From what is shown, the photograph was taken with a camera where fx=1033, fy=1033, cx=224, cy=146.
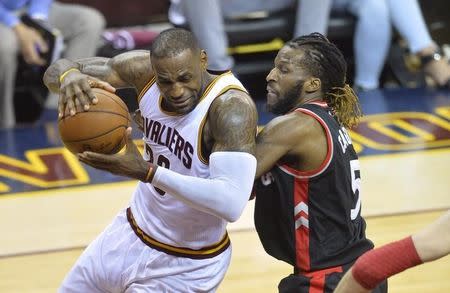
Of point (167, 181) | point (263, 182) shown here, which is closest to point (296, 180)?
point (263, 182)

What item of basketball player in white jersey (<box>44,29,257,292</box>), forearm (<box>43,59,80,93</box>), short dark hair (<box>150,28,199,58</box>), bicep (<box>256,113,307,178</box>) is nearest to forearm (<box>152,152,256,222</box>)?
basketball player in white jersey (<box>44,29,257,292</box>)

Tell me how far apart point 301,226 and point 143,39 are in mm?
5160

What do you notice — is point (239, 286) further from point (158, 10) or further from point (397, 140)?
point (158, 10)

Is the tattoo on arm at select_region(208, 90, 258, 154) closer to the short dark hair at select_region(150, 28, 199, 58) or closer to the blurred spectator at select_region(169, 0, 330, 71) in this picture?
the short dark hair at select_region(150, 28, 199, 58)

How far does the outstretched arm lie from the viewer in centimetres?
398

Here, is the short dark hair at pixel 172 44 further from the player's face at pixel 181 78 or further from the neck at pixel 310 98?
the neck at pixel 310 98

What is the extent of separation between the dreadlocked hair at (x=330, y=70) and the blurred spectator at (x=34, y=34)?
176 inches

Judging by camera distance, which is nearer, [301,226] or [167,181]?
[167,181]

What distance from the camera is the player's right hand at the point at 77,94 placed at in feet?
12.9

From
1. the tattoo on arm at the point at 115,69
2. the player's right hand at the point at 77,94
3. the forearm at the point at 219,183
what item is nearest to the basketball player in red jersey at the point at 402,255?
the forearm at the point at 219,183

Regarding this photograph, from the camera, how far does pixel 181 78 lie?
390 cm

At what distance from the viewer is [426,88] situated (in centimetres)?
913

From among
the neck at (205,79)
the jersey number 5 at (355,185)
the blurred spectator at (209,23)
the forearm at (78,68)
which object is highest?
the neck at (205,79)

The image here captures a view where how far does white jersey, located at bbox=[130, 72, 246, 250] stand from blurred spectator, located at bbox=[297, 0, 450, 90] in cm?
478
